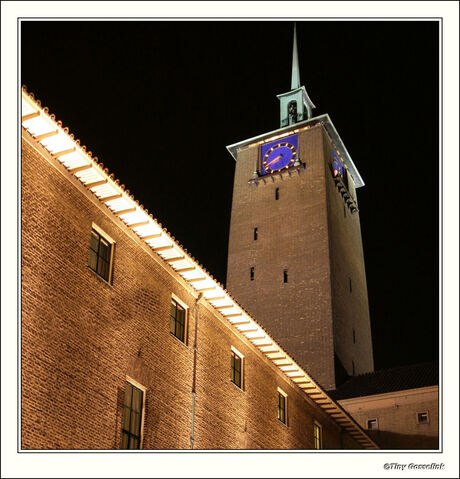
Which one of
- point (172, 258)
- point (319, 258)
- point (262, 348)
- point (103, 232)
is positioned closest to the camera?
point (103, 232)

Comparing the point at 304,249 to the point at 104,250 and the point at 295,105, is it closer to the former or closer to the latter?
the point at 295,105

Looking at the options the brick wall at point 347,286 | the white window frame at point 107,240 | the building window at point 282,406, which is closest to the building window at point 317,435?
the building window at point 282,406

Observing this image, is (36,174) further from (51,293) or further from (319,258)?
(319,258)

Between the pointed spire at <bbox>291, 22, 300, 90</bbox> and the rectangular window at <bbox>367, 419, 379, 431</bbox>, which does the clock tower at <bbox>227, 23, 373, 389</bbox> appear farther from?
the pointed spire at <bbox>291, 22, 300, 90</bbox>

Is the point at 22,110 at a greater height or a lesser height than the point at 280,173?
lesser

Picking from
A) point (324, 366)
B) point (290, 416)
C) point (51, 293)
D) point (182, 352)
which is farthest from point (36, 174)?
point (324, 366)

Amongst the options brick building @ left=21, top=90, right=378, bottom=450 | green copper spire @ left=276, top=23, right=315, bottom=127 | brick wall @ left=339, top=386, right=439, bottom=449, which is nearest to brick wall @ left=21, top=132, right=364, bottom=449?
brick building @ left=21, top=90, right=378, bottom=450

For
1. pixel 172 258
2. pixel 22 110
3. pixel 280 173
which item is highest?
pixel 280 173

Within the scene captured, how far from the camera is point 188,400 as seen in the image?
17.3 meters

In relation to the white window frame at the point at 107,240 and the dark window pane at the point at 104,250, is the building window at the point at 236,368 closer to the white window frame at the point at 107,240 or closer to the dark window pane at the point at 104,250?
the white window frame at the point at 107,240

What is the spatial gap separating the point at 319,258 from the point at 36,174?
31.8 meters

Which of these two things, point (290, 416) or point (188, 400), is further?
point (290, 416)

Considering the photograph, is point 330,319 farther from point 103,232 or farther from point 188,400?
point 103,232

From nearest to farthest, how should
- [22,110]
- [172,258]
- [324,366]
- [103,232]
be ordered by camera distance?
1. [22,110]
2. [103,232]
3. [172,258]
4. [324,366]
